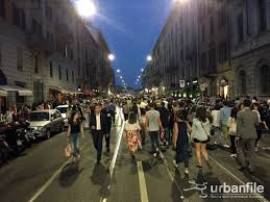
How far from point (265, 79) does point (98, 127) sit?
2149cm

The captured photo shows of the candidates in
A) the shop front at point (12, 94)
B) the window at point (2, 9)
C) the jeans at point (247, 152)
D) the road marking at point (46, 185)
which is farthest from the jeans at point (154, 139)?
the window at point (2, 9)

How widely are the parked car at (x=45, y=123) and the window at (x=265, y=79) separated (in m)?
13.7

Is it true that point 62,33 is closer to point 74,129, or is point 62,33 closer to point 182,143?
point 74,129

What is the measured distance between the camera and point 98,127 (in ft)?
52.2

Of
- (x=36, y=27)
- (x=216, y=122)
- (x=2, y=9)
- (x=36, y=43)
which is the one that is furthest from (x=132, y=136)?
(x=36, y=27)

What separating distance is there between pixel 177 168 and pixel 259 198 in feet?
14.1

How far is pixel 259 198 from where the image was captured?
32.4 ft

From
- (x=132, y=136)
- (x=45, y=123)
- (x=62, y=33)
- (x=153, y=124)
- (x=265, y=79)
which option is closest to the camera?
(x=132, y=136)

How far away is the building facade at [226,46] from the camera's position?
3562cm

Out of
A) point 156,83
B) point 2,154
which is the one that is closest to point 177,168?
point 2,154

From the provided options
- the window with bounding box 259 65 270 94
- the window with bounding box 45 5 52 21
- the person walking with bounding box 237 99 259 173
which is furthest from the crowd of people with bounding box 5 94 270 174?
the window with bounding box 45 5 52 21

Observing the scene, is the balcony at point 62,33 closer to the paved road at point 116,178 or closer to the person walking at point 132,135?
the paved road at point 116,178

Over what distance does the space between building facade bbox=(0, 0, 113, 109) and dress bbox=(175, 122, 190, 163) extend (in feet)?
62.3

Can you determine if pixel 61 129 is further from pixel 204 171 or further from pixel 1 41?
pixel 204 171
